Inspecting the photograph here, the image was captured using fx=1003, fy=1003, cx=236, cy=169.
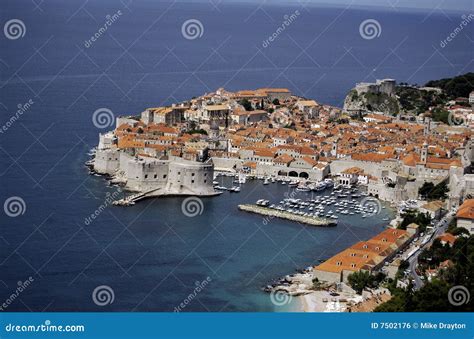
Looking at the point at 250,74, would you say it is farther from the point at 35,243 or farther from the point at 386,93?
the point at 35,243

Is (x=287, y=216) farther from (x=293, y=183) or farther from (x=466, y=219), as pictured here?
(x=293, y=183)

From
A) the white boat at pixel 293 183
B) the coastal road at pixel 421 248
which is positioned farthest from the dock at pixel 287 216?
the white boat at pixel 293 183

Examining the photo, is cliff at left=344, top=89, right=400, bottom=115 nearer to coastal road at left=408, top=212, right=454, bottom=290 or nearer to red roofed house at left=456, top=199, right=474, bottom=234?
coastal road at left=408, top=212, right=454, bottom=290

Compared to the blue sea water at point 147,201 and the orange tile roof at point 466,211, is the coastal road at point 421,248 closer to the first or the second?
the orange tile roof at point 466,211

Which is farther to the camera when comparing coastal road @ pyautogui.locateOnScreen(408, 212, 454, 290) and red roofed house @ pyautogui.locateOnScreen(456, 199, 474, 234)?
red roofed house @ pyautogui.locateOnScreen(456, 199, 474, 234)

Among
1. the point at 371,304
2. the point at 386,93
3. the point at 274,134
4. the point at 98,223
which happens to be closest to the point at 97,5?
the point at 386,93

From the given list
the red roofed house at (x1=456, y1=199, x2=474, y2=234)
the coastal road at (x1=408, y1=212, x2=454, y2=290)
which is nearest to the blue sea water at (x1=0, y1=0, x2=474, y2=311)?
the coastal road at (x1=408, y1=212, x2=454, y2=290)
